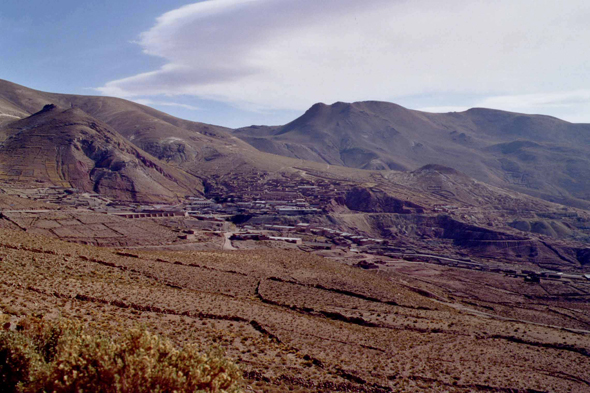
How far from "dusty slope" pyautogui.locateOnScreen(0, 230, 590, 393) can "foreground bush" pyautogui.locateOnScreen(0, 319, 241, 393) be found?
559 centimetres

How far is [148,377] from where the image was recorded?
7566 millimetres

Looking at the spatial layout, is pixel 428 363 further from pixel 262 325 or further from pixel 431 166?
pixel 431 166

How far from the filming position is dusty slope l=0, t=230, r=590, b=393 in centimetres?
1580

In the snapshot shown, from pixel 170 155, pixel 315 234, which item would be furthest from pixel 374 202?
pixel 170 155

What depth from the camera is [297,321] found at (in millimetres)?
21047

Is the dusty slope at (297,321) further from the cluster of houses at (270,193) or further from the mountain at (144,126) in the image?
the mountain at (144,126)

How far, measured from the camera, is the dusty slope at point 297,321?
51.8 ft

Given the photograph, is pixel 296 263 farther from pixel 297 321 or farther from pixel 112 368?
pixel 112 368

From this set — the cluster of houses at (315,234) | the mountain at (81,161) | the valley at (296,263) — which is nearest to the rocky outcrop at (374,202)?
the valley at (296,263)

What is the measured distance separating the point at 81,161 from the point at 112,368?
86.4 m

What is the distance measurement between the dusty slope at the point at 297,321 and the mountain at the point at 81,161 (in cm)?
5407

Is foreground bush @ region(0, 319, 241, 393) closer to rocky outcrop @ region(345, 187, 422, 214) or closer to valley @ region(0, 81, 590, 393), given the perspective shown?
valley @ region(0, 81, 590, 393)

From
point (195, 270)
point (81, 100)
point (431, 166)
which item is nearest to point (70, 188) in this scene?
point (195, 270)

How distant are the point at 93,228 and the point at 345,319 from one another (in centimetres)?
2927
